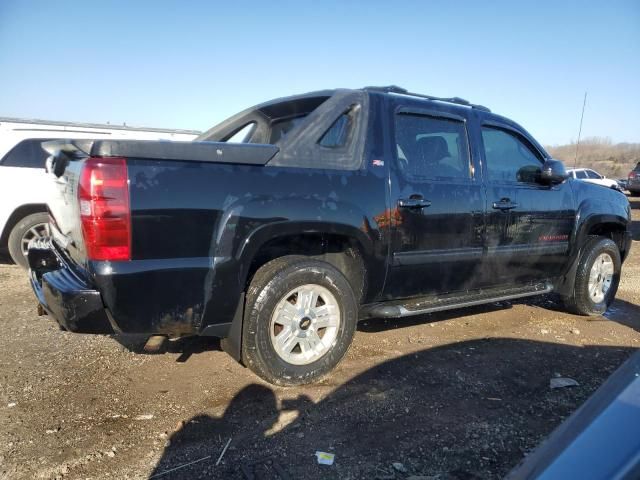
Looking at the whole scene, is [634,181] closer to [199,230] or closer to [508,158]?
[508,158]

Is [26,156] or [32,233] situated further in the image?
[26,156]

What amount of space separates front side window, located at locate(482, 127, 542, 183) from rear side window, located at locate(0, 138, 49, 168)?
5.51 meters

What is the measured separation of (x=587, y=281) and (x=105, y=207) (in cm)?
451

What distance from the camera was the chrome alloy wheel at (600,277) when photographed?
4.94 m

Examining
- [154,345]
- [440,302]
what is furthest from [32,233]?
[440,302]

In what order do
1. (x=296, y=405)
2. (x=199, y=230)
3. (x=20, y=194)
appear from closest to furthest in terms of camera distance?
(x=199, y=230), (x=296, y=405), (x=20, y=194)

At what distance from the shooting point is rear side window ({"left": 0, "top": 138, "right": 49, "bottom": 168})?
6227 millimetres

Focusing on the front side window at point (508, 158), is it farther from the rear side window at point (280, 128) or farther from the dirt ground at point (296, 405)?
the rear side window at point (280, 128)

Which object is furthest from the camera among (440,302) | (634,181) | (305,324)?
(634,181)

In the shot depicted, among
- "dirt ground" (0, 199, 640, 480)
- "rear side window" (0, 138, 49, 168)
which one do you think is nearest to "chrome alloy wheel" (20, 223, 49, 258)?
"rear side window" (0, 138, 49, 168)

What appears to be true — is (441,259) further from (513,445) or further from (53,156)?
(53,156)

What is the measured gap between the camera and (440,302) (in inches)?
147

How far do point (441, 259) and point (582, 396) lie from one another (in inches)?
50.5

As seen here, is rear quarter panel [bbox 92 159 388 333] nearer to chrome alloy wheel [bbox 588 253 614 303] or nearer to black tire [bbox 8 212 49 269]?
chrome alloy wheel [bbox 588 253 614 303]
